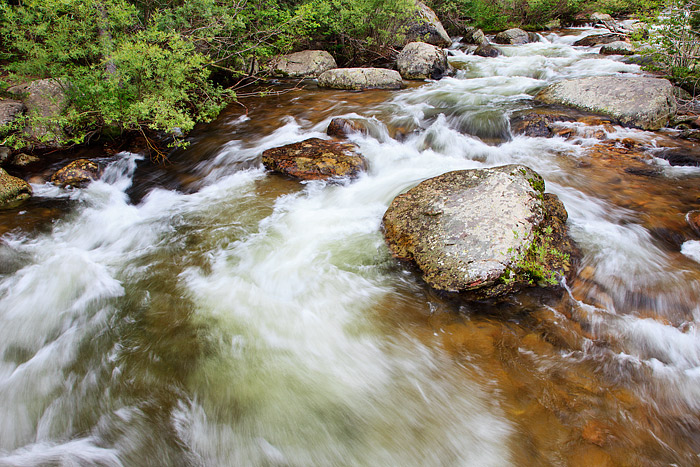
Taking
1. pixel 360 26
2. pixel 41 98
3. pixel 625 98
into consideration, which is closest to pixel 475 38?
pixel 360 26

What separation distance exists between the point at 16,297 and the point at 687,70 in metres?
13.0

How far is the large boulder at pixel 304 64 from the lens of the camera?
1263 centimetres

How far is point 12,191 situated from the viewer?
5641 millimetres

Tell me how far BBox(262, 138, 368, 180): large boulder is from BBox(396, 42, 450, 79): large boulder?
6667 mm

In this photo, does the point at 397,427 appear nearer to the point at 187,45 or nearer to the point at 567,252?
the point at 567,252

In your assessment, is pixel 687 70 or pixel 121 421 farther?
pixel 687 70

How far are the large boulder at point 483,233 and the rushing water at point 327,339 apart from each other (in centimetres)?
22

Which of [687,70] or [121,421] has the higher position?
[687,70]

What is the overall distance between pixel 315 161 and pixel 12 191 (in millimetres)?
5079

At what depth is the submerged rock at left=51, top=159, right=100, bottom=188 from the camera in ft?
20.7

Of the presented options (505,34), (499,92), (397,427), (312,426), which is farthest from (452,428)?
(505,34)

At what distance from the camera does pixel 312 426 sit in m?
2.73

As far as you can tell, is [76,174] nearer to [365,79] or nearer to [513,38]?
[365,79]

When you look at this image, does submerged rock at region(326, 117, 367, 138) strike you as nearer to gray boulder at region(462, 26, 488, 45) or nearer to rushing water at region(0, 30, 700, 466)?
rushing water at region(0, 30, 700, 466)
